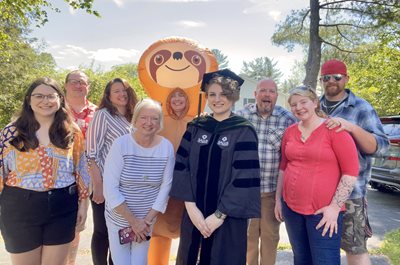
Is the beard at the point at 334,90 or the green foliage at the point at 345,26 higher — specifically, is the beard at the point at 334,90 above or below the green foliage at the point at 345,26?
below

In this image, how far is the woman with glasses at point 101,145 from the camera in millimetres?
3264

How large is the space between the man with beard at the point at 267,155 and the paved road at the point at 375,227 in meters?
0.65

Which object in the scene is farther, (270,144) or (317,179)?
(270,144)

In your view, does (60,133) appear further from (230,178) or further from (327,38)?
(327,38)

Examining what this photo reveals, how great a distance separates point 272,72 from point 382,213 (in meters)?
81.2

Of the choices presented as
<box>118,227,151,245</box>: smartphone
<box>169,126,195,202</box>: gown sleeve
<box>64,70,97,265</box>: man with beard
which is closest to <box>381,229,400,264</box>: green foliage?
<box>169,126,195,202</box>: gown sleeve

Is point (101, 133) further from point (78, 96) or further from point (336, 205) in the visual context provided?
point (336, 205)

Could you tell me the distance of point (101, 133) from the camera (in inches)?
128

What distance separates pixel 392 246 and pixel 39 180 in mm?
4750

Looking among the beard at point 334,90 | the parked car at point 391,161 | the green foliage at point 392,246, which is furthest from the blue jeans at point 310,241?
the parked car at point 391,161

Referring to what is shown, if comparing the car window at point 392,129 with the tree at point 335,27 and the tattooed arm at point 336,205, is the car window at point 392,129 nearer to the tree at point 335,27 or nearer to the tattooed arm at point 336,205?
the tree at point 335,27

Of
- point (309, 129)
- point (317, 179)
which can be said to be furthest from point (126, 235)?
point (309, 129)

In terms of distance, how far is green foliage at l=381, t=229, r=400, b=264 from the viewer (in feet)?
14.4

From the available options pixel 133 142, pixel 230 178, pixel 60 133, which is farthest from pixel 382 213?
pixel 60 133
